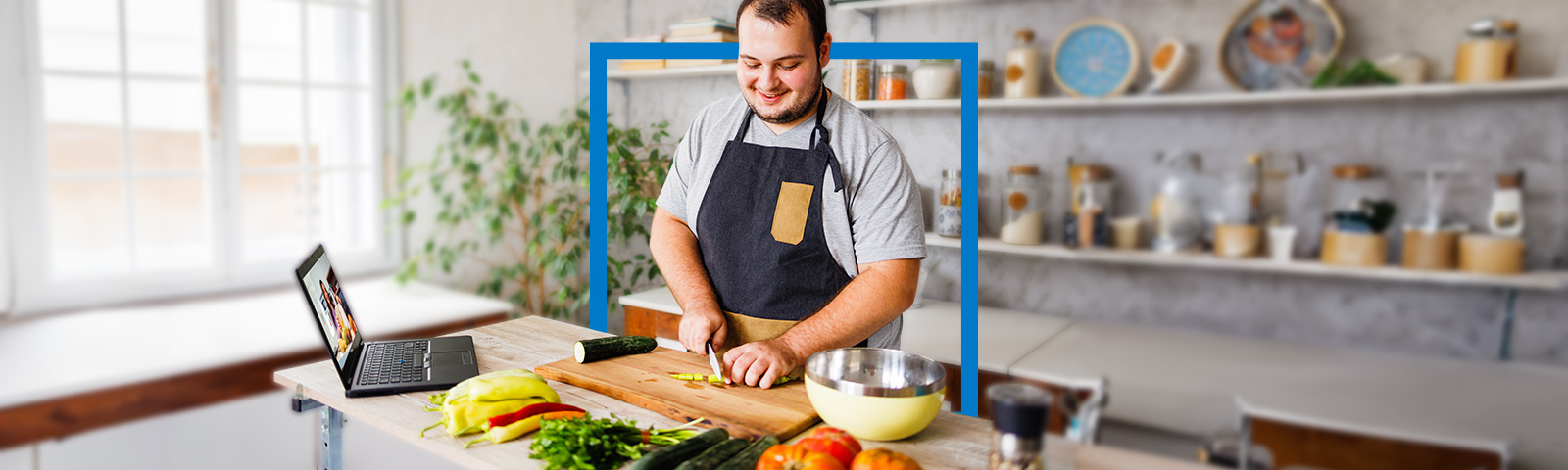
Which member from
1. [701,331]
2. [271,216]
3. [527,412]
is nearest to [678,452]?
[527,412]

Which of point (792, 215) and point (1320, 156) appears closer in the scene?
point (1320, 156)

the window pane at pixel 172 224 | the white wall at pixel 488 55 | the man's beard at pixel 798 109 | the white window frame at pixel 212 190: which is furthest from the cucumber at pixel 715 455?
the window pane at pixel 172 224

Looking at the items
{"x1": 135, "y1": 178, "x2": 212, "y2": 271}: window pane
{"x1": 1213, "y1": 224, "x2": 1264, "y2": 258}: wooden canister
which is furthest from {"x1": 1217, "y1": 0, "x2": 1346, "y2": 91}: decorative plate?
{"x1": 135, "y1": 178, "x2": 212, "y2": 271}: window pane

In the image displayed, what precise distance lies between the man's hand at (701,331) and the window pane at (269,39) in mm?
2720

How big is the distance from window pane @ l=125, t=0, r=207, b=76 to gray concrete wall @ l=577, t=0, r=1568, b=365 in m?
3.36

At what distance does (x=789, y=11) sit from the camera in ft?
5.64

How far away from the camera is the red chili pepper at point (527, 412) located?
1.16 metres

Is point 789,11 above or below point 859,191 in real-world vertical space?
above

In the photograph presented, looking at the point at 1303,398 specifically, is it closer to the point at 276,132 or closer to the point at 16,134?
the point at 16,134

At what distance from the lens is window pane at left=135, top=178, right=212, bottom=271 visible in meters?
3.21

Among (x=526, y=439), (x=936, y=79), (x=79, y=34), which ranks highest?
(x=79, y=34)

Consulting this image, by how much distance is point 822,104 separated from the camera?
71.4 inches

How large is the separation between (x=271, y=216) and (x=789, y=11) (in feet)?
9.58

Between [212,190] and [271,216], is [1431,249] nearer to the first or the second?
[212,190]
